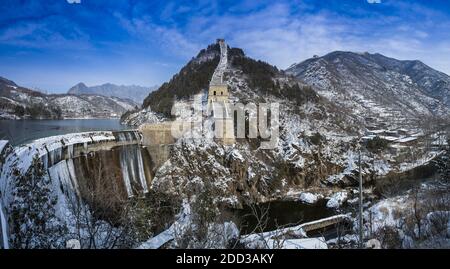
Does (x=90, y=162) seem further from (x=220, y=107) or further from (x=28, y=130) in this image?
(x=220, y=107)

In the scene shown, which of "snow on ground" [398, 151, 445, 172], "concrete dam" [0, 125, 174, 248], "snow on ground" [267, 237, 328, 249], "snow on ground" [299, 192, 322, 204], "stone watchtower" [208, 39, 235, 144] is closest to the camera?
"snow on ground" [267, 237, 328, 249]

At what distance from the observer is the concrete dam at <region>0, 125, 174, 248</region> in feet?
20.0

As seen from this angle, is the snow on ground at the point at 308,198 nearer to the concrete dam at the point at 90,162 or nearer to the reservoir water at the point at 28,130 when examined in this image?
the concrete dam at the point at 90,162

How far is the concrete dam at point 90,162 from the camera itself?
611cm

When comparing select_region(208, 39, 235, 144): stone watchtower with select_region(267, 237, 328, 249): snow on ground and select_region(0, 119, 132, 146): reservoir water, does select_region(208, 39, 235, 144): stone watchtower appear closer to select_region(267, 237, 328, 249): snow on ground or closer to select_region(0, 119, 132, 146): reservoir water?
select_region(0, 119, 132, 146): reservoir water

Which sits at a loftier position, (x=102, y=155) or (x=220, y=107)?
(x=220, y=107)

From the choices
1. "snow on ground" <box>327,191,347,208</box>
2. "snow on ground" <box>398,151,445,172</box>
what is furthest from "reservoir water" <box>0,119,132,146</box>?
"snow on ground" <box>398,151,445,172</box>

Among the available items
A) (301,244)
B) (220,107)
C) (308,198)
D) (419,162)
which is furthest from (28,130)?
(419,162)

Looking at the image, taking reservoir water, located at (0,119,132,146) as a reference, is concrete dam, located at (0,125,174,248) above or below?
below

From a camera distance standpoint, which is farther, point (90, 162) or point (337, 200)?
point (337, 200)

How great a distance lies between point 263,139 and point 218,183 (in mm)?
8182

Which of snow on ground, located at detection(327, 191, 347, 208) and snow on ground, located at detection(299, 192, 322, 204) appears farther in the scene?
snow on ground, located at detection(299, 192, 322, 204)

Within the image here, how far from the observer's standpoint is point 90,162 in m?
11.9

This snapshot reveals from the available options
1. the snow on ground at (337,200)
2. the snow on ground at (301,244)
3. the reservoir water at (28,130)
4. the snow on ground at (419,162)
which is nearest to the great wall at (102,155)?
the reservoir water at (28,130)
